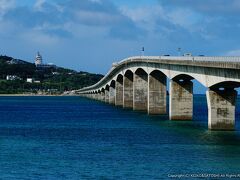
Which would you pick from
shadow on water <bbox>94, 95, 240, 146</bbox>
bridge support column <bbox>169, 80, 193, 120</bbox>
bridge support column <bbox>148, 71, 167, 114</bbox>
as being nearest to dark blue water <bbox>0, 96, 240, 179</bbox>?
shadow on water <bbox>94, 95, 240, 146</bbox>

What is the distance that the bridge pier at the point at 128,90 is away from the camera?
134125mm

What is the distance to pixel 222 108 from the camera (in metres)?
68.3

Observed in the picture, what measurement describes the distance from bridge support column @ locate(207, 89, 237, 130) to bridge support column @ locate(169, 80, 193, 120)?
16.6 m

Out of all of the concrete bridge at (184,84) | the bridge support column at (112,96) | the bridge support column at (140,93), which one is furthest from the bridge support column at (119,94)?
the bridge support column at (140,93)

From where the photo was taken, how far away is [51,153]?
50.9m

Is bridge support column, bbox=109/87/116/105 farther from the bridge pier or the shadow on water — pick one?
the shadow on water

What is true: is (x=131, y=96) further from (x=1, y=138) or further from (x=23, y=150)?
(x=23, y=150)

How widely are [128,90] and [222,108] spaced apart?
67557mm

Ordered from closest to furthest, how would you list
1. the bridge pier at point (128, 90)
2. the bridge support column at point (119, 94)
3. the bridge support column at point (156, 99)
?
the bridge support column at point (156, 99), the bridge pier at point (128, 90), the bridge support column at point (119, 94)

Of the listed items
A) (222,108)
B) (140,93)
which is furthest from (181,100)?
(140,93)

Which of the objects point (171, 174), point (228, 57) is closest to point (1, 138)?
point (228, 57)

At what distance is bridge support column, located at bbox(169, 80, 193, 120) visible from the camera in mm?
85812

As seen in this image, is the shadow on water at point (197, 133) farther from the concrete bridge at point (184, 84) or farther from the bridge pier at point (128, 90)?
the bridge pier at point (128, 90)

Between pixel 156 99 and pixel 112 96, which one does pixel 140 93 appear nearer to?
pixel 156 99
